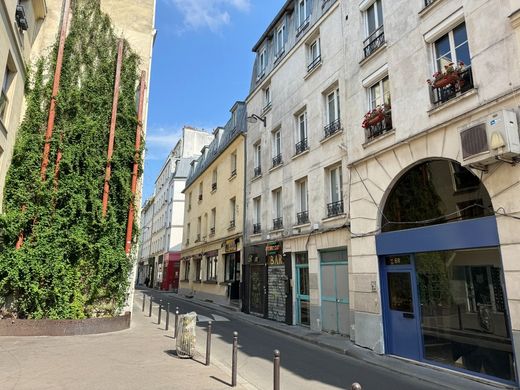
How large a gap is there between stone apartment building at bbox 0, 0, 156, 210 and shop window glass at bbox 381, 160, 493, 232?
28.4 ft

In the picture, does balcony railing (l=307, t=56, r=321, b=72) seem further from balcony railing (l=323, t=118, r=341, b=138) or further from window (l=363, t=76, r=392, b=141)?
window (l=363, t=76, r=392, b=141)

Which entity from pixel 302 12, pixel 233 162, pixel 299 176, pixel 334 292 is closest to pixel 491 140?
pixel 334 292

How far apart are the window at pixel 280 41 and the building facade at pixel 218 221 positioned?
4.29m

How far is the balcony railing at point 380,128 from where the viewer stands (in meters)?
9.52

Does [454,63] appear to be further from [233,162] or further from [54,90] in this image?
[233,162]

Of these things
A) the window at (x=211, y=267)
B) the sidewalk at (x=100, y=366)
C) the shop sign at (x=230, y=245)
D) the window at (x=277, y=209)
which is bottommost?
the sidewalk at (x=100, y=366)

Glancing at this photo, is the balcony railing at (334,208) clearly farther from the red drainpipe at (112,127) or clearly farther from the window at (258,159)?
the red drainpipe at (112,127)

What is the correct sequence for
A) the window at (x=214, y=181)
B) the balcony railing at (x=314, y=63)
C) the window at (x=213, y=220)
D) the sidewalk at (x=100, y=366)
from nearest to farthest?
the sidewalk at (x=100, y=366) → the balcony railing at (x=314, y=63) → the window at (x=213, y=220) → the window at (x=214, y=181)

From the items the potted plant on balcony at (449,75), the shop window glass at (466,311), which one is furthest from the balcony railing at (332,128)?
the shop window glass at (466,311)

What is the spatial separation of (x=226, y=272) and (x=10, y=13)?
14.6 meters

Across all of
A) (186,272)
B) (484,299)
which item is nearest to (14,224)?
(484,299)

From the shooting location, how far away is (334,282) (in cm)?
1142

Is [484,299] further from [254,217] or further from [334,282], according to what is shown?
[254,217]

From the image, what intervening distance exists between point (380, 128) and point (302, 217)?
466cm
